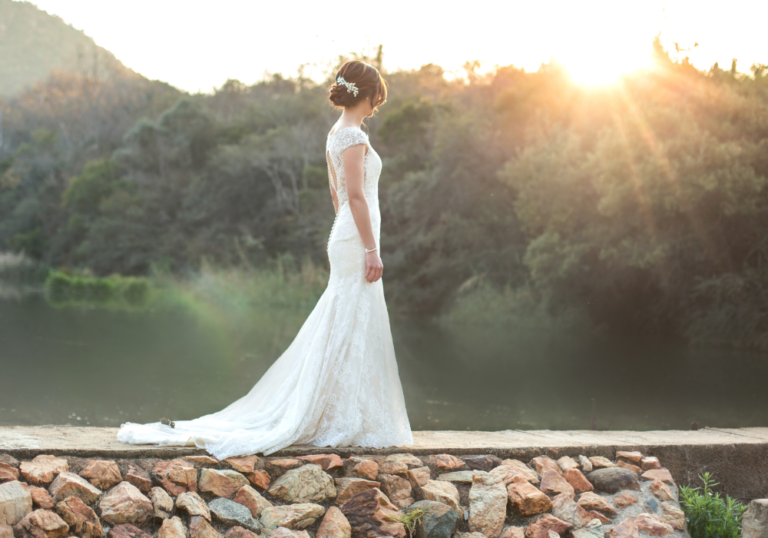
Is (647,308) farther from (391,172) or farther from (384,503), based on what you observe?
(384,503)

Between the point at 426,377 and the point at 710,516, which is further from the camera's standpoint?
the point at 426,377

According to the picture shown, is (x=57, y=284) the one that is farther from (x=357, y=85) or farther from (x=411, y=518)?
(x=411, y=518)

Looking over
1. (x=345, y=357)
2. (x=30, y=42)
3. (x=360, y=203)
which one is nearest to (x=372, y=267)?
(x=360, y=203)

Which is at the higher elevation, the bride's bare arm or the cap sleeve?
the cap sleeve

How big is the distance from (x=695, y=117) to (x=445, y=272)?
9054 millimetres

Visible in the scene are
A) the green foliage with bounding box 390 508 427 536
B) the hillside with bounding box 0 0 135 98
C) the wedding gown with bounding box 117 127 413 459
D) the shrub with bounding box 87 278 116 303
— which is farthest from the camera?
the hillside with bounding box 0 0 135 98

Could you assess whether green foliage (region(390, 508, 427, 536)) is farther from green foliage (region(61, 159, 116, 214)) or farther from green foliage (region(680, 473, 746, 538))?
green foliage (region(61, 159, 116, 214))

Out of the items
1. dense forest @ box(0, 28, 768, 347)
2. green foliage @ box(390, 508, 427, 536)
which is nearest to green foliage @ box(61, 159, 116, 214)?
dense forest @ box(0, 28, 768, 347)

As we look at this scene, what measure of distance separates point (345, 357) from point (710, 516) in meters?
1.92

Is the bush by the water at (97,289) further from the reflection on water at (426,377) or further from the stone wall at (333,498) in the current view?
the stone wall at (333,498)

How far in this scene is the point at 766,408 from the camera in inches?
324

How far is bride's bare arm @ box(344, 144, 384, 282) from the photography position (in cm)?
308

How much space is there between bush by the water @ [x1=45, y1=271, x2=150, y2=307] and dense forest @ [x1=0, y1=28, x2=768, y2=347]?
3515mm

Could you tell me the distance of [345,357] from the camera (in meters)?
3.12
